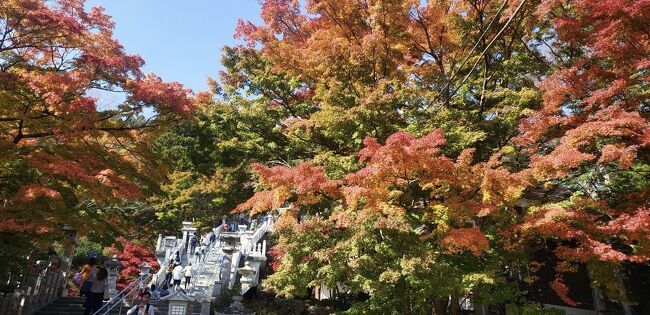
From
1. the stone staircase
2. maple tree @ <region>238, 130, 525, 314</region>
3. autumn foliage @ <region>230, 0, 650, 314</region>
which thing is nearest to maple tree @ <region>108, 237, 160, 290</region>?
the stone staircase

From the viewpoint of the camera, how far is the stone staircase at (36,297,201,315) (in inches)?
487

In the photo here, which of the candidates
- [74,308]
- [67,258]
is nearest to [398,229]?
[74,308]

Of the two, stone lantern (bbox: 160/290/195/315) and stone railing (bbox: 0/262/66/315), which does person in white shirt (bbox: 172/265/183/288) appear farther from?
stone railing (bbox: 0/262/66/315)

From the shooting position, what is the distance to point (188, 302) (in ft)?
33.3

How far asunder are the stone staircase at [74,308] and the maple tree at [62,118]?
121 inches

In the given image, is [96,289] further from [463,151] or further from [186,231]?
[463,151]

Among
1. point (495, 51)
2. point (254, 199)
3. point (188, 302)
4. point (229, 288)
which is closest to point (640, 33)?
point (495, 51)

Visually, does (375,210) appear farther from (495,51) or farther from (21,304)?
(21,304)

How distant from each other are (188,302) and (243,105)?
1001 centimetres

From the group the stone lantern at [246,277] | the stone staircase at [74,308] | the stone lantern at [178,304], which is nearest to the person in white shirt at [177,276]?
the stone staircase at [74,308]

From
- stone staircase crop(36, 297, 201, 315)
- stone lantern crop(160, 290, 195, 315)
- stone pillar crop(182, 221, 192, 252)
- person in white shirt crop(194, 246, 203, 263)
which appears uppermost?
stone pillar crop(182, 221, 192, 252)

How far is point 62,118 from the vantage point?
929 centimetres

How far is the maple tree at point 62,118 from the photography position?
876 cm

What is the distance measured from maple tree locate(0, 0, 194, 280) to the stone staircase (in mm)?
3073
